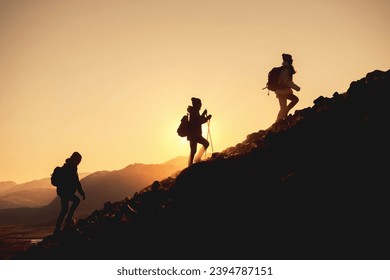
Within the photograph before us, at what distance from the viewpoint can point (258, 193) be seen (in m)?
8.58

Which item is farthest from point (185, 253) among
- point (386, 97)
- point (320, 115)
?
point (386, 97)

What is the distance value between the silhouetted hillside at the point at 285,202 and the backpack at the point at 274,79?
1345 mm

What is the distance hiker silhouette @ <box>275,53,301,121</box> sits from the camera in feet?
41.3

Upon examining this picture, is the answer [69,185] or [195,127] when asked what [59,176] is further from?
[195,127]

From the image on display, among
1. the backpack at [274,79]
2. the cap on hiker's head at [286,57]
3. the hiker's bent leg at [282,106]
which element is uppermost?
the cap on hiker's head at [286,57]

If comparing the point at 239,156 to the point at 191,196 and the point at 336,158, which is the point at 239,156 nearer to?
the point at 191,196

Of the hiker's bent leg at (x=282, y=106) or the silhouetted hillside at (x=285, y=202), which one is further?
the hiker's bent leg at (x=282, y=106)

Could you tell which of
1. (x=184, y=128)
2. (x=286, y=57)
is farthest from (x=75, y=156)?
(x=286, y=57)

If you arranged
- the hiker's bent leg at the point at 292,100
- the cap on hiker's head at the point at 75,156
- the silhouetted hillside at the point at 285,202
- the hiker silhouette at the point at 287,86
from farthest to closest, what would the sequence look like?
the cap on hiker's head at the point at 75,156
the hiker's bent leg at the point at 292,100
the hiker silhouette at the point at 287,86
the silhouetted hillside at the point at 285,202

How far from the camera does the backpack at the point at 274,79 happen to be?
41.8ft

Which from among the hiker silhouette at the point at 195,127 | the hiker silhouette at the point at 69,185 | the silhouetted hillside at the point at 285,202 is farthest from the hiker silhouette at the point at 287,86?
the hiker silhouette at the point at 69,185

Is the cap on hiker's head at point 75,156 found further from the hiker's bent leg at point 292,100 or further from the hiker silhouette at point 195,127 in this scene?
the hiker's bent leg at point 292,100

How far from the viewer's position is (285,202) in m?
7.73
